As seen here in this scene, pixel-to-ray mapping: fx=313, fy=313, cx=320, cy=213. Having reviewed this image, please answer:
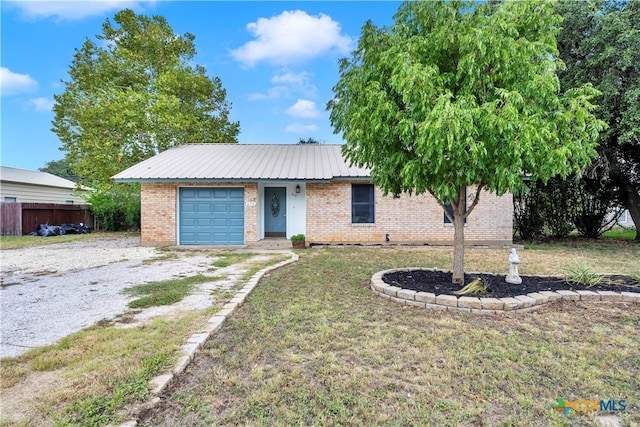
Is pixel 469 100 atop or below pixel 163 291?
atop

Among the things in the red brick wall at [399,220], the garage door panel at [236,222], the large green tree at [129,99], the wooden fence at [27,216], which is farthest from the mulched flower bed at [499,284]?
the wooden fence at [27,216]

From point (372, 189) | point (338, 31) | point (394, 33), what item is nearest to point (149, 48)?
point (338, 31)

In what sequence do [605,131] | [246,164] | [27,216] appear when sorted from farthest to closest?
[27,216] → [246,164] → [605,131]

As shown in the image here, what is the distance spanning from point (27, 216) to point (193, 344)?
1818 centimetres

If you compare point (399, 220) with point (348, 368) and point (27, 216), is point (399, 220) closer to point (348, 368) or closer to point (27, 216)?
point (348, 368)

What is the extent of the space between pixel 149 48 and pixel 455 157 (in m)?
22.2

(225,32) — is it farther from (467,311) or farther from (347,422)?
(347,422)

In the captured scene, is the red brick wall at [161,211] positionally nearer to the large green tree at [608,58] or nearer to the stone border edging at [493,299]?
the stone border edging at [493,299]

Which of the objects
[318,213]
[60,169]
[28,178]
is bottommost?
[318,213]

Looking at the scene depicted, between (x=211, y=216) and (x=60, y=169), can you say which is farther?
(x=60, y=169)

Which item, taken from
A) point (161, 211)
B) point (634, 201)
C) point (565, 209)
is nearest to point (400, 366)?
point (161, 211)

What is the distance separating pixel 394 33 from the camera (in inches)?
184

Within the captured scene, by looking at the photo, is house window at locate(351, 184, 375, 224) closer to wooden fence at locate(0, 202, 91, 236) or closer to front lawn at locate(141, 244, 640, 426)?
front lawn at locate(141, 244, 640, 426)

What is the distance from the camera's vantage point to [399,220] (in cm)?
1163
